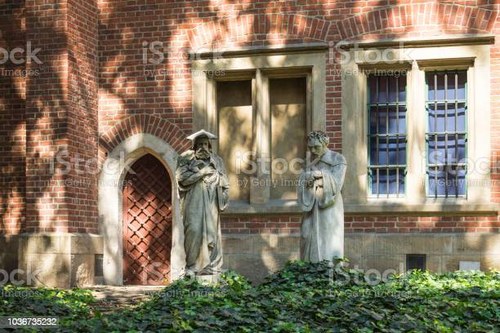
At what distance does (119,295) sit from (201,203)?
258 cm

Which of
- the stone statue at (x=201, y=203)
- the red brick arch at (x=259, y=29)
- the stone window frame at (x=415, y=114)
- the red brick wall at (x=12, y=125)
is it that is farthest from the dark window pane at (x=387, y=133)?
the red brick wall at (x=12, y=125)

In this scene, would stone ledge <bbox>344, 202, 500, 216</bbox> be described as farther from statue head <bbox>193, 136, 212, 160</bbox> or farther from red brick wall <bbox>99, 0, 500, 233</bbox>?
statue head <bbox>193, 136, 212, 160</bbox>

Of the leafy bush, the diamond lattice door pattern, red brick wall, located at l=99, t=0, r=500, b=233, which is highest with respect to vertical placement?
red brick wall, located at l=99, t=0, r=500, b=233

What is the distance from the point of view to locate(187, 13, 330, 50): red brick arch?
1605cm

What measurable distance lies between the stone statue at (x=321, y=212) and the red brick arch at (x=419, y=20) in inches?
138

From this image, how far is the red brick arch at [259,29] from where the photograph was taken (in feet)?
52.6

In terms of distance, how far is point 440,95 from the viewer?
1579 centimetres

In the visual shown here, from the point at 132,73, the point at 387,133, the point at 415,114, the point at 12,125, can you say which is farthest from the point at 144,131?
the point at 415,114


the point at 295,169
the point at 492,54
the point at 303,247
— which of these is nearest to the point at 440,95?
the point at 492,54

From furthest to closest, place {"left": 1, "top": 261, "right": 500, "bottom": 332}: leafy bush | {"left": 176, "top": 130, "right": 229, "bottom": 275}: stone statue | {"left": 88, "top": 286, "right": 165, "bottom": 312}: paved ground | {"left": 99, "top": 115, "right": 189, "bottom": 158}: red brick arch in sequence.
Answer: {"left": 99, "top": 115, "right": 189, "bottom": 158}: red brick arch
{"left": 88, "top": 286, "right": 165, "bottom": 312}: paved ground
{"left": 176, "top": 130, "right": 229, "bottom": 275}: stone statue
{"left": 1, "top": 261, "right": 500, "bottom": 332}: leafy bush

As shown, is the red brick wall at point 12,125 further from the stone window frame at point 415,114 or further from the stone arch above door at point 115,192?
the stone window frame at point 415,114

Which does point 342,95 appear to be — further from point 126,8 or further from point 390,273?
point 126,8

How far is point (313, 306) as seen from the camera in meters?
9.71

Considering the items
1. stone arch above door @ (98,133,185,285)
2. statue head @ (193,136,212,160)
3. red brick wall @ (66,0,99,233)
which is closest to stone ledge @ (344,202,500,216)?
stone arch above door @ (98,133,185,285)
